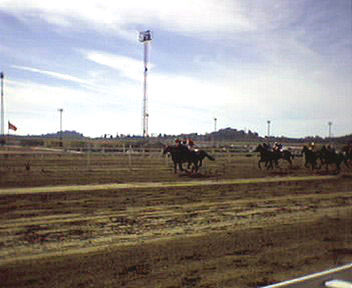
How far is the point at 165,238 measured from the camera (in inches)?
301

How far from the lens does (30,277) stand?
5363 millimetres

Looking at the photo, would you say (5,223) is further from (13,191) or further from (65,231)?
(13,191)

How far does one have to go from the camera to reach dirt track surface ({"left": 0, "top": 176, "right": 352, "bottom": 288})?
555cm

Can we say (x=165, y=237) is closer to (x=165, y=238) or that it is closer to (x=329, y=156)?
(x=165, y=238)

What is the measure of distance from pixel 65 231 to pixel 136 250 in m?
1.93

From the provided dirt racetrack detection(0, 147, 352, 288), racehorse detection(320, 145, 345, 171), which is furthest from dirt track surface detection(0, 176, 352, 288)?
racehorse detection(320, 145, 345, 171)

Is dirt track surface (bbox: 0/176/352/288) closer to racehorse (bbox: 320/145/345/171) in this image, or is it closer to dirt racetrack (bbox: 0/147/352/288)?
dirt racetrack (bbox: 0/147/352/288)

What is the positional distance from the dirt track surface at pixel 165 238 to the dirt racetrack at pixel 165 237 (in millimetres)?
16

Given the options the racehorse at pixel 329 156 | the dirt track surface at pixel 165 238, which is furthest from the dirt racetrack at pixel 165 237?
the racehorse at pixel 329 156

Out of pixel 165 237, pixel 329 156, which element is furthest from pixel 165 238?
pixel 329 156

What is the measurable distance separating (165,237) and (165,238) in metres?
0.08

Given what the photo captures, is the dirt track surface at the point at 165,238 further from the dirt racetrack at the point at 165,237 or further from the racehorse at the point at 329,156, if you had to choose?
the racehorse at the point at 329,156

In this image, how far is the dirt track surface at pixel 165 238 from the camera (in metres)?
5.55

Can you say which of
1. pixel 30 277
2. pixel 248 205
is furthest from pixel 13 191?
pixel 30 277
